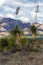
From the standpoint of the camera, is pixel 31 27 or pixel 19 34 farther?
pixel 31 27

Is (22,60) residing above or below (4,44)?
above

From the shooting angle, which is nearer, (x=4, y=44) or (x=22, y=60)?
(x=22, y=60)

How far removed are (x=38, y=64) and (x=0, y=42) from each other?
108ft

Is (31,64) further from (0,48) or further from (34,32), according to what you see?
(34,32)

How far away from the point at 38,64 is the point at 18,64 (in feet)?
11.1

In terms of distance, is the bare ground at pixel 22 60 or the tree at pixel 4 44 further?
the tree at pixel 4 44

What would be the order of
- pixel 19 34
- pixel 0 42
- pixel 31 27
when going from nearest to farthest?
pixel 0 42 < pixel 19 34 < pixel 31 27

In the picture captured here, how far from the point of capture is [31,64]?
121 ft

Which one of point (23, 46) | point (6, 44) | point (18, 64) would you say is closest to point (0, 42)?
point (6, 44)

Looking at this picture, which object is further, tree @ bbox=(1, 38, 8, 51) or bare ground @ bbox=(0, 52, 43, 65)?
tree @ bbox=(1, 38, 8, 51)

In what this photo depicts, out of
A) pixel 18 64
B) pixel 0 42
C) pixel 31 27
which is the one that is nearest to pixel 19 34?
pixel 0 42

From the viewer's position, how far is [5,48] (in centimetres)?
6906

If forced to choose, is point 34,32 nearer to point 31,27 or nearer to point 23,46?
point 31,27

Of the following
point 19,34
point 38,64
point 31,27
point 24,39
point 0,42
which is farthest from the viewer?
point 31,27
